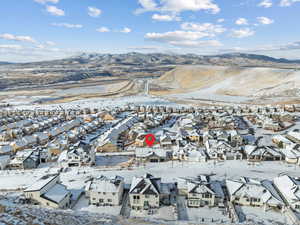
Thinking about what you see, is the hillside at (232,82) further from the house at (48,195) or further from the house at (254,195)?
the house at (48,195)

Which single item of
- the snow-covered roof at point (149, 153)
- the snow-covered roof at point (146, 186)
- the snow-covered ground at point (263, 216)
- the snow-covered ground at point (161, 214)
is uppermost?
the snow-covered roof at point (146, 186)

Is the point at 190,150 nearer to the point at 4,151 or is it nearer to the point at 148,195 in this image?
the point at 148,195

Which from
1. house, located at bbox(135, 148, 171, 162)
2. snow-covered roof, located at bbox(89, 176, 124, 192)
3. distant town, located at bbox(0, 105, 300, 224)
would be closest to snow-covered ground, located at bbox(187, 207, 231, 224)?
distant town, located at bbox(0, 105, 300, 224)

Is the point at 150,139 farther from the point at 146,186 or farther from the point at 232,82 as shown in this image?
the point at 232,82

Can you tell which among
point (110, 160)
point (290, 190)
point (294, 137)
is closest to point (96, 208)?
point (110, 160)

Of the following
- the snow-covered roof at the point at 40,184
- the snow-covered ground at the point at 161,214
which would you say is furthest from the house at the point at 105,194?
the snow-covered roof at the point at 40,184

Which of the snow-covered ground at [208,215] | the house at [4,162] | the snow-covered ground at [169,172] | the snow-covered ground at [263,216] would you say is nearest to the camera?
the snow-covered ground at [263,216]
